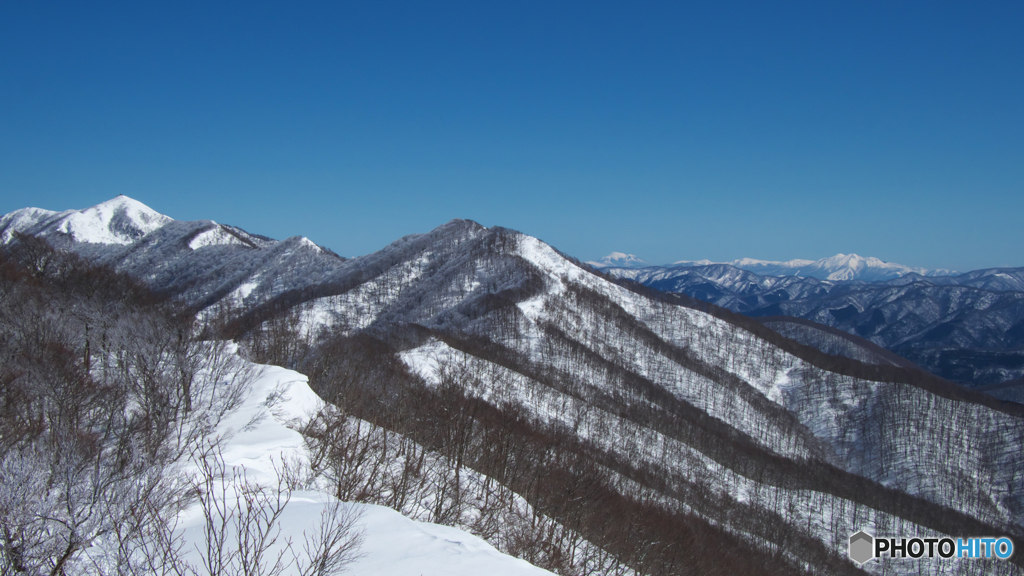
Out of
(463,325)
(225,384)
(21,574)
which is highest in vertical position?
(463,325)

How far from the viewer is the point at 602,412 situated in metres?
104

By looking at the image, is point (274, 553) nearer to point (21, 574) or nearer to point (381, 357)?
point (21, 574)

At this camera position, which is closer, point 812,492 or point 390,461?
point 390,461

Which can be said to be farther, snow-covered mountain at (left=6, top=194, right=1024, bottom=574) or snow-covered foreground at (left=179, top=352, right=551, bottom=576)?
snow-covered mountain at (left=6, top=194, right=1024, bottom=574)

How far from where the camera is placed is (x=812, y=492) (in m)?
97.9

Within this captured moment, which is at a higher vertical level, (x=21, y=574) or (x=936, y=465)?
(x=21, y=574)

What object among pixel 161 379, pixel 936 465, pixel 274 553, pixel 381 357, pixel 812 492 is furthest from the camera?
pixel 936 465

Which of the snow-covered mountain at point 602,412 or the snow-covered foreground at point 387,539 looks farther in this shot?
the snow-covered mountain at point 602,412

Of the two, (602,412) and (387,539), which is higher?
(387,539)

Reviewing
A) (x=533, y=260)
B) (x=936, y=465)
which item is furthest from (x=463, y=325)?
(x=936, y=465)

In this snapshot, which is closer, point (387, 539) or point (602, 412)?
point (387, 539)

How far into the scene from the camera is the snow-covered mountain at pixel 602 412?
31.3 m

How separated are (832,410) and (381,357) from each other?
131 metres

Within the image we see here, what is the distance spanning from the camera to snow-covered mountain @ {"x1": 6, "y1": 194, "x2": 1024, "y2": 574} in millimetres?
31344
